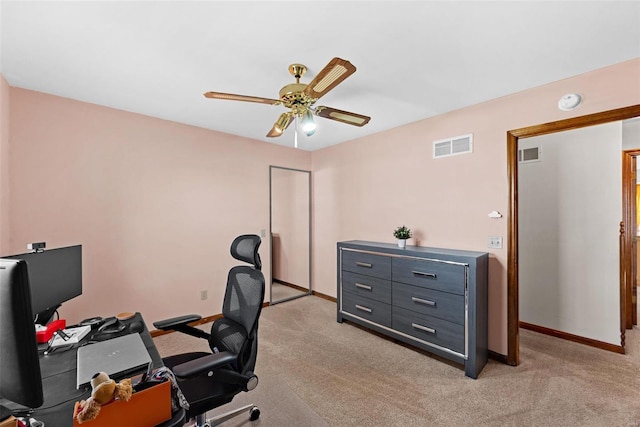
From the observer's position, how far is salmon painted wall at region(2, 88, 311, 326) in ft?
8.39

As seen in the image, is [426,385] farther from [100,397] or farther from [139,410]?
[100,397]

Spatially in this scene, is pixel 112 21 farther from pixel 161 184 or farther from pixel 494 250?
pixel 494 250

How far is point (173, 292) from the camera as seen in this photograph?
11.2 feet

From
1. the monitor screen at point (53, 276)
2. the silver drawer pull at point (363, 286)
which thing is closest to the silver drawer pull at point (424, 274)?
the silver drawer pull at point (363, 286)

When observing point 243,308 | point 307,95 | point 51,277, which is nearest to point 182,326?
point 243,308

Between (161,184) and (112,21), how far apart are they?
1964 millimetres


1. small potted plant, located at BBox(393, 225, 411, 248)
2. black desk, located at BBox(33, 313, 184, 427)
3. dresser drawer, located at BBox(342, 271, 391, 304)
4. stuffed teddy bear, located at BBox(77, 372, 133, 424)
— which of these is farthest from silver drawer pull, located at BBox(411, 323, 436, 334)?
stuffed teddy bear, located at BBox(77, 372, 133, 424)

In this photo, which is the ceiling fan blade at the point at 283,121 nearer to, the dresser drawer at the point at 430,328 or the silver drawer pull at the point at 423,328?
the dresser drawer at the point at 430,328

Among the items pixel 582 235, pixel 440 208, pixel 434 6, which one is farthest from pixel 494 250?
pixel 434 6

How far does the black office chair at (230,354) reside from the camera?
141cm

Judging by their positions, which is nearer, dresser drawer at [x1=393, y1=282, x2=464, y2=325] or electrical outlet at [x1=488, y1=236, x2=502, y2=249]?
dresser drawer at [x1=393, y1=282, x2=464, y2=325]

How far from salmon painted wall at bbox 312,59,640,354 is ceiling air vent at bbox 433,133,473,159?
0.15ft

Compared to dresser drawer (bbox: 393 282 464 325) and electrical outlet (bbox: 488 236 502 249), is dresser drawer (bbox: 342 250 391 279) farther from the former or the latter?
electrical outlet (bbox: 488 236 502 249)

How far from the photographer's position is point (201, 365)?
138 cm
